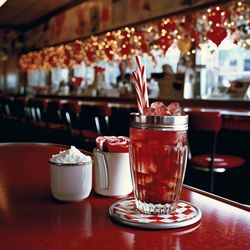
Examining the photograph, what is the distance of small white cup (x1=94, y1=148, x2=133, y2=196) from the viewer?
99cm

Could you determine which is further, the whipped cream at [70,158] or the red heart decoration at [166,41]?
the red heart decoration at [166,41]

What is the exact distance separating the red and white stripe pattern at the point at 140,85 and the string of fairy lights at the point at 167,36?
13.7 feet

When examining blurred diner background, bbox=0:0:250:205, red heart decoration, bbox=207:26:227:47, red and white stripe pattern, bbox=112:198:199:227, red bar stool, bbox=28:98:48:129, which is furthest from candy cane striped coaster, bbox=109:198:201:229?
red bar stool, bbox=28:98:48:129

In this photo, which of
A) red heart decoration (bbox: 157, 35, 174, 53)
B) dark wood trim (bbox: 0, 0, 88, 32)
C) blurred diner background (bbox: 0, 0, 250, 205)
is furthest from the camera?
dark wood trim (bbox: 0, 0, 88, 32)

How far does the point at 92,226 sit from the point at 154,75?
5.41 metres

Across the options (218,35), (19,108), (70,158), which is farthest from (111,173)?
(19,108)

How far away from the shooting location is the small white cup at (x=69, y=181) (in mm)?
953

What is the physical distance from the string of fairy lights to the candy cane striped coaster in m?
4.26

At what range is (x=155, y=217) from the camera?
33.9 inches

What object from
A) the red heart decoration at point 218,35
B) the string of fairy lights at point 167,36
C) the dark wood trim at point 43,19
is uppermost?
the dark wood trim at point 43,19

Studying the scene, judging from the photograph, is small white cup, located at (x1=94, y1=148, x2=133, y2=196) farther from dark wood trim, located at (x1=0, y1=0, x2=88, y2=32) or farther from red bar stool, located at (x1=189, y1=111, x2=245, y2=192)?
dark wood trim, located at (x1=0, y1=0, x2=88, y2=32)

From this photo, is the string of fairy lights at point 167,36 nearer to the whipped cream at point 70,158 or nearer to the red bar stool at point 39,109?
the red bar stool at point 39,109

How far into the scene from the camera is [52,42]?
1154 cm

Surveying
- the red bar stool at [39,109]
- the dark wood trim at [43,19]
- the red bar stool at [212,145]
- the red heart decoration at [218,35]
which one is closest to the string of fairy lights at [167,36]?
the red heart decoration at [218,35]
